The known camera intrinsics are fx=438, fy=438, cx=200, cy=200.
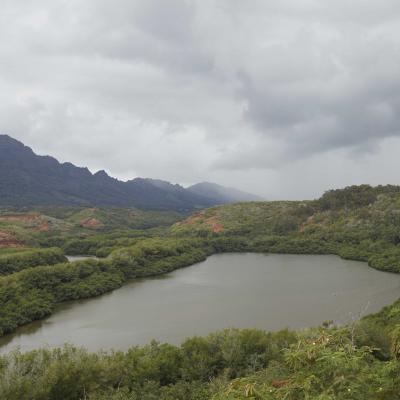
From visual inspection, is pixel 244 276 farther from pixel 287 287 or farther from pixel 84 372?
pixel 84 372

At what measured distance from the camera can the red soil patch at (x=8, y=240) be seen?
3113 inches

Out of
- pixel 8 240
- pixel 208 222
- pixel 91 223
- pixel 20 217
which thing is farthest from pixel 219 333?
pixel 91 223

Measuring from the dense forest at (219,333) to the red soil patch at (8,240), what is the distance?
154cm

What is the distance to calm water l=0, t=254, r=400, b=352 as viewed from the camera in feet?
120

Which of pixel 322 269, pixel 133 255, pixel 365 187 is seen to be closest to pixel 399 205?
pixel 365 187

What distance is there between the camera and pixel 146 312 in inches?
1705

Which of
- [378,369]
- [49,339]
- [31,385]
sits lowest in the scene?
[49,339]

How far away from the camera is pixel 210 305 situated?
45.3 meters

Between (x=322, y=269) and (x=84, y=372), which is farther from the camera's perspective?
(x=322, y=269)

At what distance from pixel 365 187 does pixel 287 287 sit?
6763cm

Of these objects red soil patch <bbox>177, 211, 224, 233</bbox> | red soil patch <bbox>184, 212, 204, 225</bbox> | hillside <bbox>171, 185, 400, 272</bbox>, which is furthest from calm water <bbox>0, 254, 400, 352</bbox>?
red soil patch <bbox>184, 212, 204, 225</bbox>

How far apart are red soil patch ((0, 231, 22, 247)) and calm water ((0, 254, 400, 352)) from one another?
32273 mm

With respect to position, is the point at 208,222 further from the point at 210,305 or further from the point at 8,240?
the point at 210,305

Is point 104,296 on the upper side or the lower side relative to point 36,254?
lower
